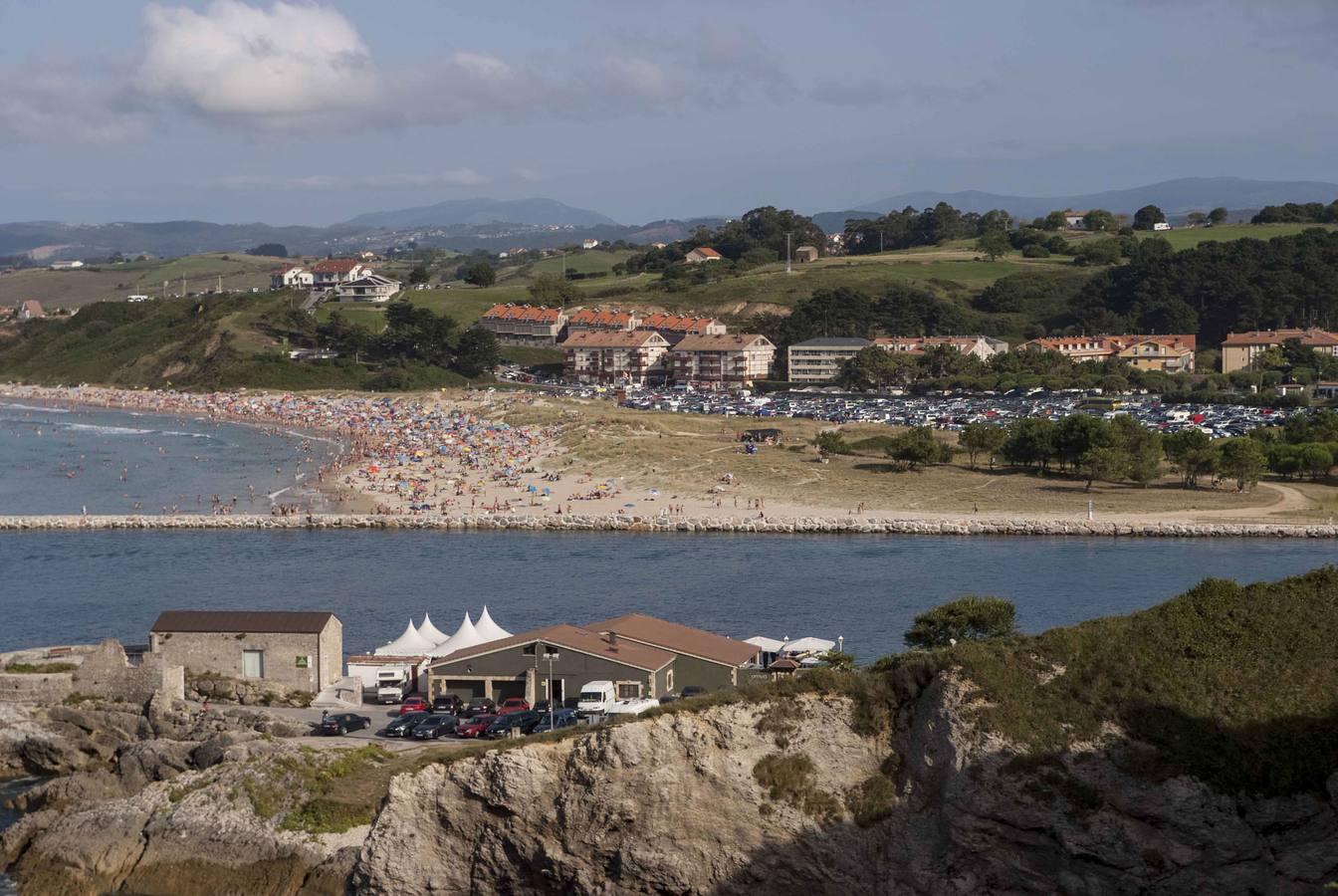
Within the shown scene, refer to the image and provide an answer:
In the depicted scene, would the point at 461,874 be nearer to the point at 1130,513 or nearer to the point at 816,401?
the point at 1130,513

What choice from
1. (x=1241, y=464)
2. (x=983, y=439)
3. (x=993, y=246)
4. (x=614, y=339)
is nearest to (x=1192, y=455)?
(x=1241, y=464)

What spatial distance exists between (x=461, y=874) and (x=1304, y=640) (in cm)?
643

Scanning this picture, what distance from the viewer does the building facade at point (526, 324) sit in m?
98.6

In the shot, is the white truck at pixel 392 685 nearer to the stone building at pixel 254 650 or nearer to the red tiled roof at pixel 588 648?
the red tiled roof at pixel 588 648

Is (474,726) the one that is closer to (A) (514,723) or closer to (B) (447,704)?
(A) (514,723)

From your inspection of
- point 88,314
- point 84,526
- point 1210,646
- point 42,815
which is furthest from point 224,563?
point 88,314

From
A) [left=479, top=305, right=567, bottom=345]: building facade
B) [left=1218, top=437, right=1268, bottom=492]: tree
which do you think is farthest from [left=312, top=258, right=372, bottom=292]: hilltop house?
[left=1218, top=437, right=1268, bottom=492]: tree

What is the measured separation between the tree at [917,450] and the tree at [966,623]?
25105 mm

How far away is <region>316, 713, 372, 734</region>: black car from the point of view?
64.1 feet

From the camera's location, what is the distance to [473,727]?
62.4 ft

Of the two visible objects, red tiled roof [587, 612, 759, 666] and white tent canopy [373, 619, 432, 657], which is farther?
white tent canopy [373, 619, 432, 657]

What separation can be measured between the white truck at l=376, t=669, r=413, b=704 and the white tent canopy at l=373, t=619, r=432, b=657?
172cm

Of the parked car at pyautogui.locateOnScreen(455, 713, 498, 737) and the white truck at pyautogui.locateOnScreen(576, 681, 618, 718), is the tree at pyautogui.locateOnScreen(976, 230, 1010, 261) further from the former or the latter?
the parked car at pyautogui.locateOnScreen(455, 713, 498, 737)

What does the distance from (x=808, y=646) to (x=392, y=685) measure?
21.7 ft
